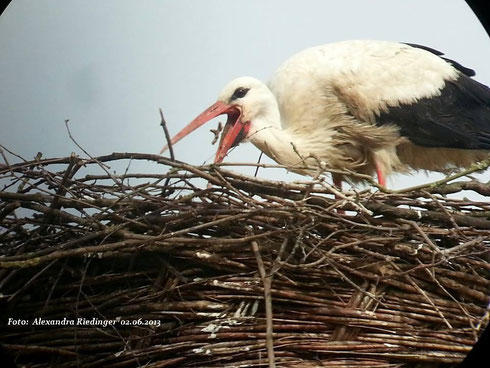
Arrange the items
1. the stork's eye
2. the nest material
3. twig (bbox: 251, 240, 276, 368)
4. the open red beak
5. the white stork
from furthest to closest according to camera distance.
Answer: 1. the white stork
2. the stork's eye
3. the open red beak
4. the nest material
5. twig (bbox: 251, 240, 276, 368)

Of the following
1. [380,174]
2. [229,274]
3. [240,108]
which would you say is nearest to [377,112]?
[380,174]

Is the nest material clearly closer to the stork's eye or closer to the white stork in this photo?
the stork's eye

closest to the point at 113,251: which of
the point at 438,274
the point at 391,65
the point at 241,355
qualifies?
the point at 241,355

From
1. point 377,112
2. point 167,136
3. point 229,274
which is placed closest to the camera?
point 167,136

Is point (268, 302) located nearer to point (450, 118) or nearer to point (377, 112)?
point (377, 112)

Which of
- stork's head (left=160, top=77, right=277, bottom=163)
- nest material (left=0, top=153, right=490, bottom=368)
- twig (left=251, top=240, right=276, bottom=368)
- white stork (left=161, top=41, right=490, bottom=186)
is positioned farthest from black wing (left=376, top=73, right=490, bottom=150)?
twig (left=251, top=240, right=276, bottom=368)

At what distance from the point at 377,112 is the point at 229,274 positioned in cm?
78

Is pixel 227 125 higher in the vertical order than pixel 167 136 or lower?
lower

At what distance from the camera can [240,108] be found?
1802 mm

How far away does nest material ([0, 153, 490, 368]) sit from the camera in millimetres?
1347

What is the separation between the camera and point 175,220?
1436 mm

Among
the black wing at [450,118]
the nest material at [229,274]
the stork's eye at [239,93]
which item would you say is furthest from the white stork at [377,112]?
the nest material at [229,274]

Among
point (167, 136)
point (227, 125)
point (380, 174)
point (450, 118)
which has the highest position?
point (167, 136)

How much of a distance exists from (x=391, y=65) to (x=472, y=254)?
0.75 metres
